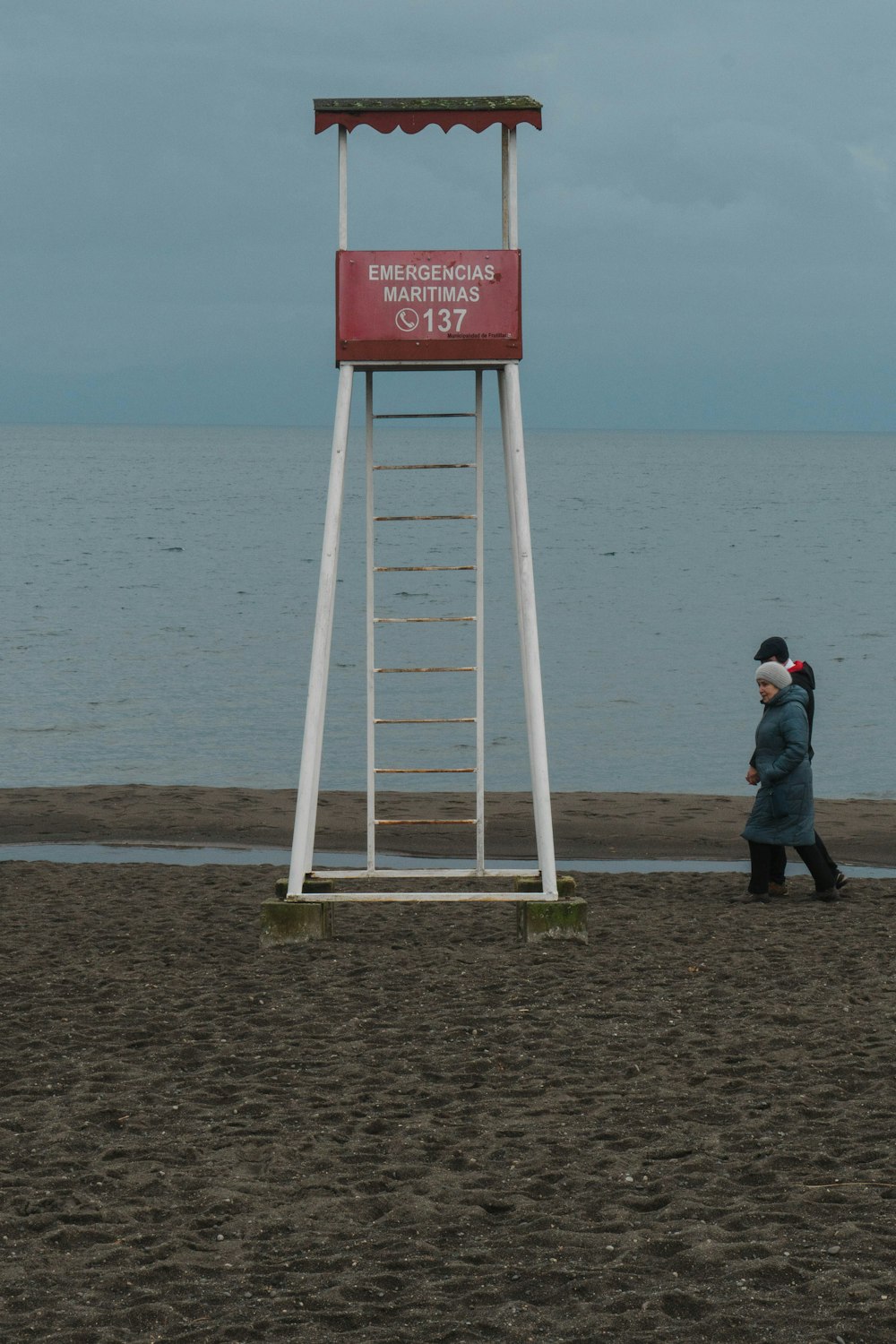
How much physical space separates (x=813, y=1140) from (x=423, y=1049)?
6.34ft

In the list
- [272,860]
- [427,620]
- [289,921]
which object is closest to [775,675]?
[427,620]

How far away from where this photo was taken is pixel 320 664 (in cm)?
924

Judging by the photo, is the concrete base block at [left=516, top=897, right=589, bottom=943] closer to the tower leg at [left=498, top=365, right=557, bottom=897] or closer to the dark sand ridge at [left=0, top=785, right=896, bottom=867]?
the tower leg at [left=498, top=365, right=557, bottom=897]

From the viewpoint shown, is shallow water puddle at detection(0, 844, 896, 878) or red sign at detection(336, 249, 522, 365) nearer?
red sign at detection(336, 249, 522, 365)

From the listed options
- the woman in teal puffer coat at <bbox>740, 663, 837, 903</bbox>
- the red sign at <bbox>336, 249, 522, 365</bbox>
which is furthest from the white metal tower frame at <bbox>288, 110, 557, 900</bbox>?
the woman in teal puffer coat at <bbox>740, 663, 837, 903</bbox>

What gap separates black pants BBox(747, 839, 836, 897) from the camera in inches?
426

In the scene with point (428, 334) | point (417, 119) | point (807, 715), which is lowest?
point (807, 715)

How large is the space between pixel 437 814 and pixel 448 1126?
942 centimetres

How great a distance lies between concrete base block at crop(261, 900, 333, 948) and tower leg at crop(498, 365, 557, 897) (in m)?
1.33

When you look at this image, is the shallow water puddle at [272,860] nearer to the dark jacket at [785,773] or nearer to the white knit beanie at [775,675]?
the dark jacket at [785,773]

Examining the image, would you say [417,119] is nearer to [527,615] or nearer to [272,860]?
[527,615]

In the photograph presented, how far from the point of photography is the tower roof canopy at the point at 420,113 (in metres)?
8.99

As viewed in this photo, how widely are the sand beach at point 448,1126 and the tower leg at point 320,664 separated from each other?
586mm

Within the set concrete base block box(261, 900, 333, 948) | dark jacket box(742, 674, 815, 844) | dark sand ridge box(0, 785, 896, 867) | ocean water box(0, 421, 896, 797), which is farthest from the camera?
ocean water box(0, 421, 896, 797)
